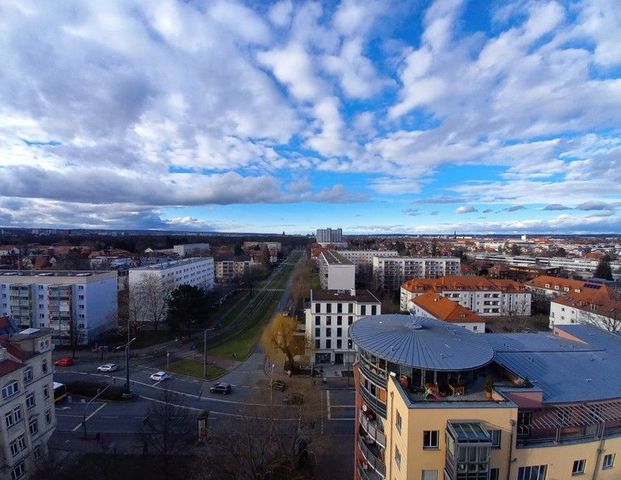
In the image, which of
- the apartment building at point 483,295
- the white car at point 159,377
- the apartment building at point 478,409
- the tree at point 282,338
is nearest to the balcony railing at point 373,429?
the apartment building at point 478,409

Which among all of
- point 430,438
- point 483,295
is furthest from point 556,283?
point 430,438

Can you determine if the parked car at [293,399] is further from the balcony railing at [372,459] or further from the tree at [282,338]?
the balcony railing at [372,459]

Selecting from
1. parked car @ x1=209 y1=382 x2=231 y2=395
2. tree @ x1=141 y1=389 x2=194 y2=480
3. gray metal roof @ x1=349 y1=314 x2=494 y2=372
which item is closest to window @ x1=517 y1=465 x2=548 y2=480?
gray metal roof @ x1=349 y1=314 x2=494 y2=372

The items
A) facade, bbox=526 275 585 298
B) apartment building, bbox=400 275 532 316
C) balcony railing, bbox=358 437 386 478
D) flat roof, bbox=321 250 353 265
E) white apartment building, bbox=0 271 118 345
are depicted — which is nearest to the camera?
balcony railing, bbox=358 437 386 478

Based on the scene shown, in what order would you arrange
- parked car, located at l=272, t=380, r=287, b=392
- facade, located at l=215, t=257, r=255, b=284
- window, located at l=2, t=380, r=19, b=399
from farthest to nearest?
facade, located at l=215, t=257, r=255, b=284 → parked car, located at l=272, t=380, r=287, b=392 → window, located at l=2, t=380, r=19, b=399

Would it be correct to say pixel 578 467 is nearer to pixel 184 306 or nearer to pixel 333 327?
pixel 333 327

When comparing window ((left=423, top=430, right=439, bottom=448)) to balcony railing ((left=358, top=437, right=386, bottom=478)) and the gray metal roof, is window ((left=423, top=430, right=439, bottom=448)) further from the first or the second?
balcony railing ((left=358, top=437, right=386, bottom=478))

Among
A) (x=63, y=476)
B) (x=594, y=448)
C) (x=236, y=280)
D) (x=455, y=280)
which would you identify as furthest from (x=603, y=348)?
(x=236, y=280)

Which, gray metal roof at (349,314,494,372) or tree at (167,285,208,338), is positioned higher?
gray metal roof at (349,314,494,372)
